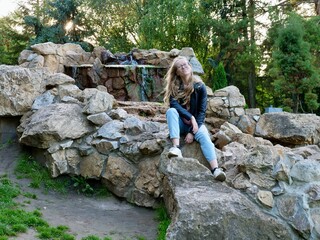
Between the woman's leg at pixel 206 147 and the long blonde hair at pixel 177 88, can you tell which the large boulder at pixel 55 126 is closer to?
the long blonde hair at pixel 177 88

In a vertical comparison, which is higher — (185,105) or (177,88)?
(177,88)

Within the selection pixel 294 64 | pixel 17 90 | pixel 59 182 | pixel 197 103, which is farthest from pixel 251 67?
pixel 59 182

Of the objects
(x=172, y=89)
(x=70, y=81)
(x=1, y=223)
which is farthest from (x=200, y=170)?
(x=70, y=81)

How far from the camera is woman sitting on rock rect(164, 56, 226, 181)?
4359 millimetres

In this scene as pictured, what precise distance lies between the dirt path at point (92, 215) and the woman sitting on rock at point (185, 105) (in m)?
1.24

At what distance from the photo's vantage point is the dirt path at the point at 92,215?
4.34 m

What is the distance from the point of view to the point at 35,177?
5719mm

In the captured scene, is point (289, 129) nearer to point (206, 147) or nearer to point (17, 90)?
point (206, 147)

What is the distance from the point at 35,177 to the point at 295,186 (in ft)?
12.9

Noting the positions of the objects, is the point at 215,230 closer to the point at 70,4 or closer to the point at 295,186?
the point at 295,186

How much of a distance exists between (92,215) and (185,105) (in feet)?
6.43

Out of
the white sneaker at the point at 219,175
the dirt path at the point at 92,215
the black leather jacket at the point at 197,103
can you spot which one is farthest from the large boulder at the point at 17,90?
the white sneaker at the point at 219,175

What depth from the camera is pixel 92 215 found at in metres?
4.88

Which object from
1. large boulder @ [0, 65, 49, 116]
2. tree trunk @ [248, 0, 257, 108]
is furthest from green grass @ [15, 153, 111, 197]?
tree trunk @ [248, 0, 257, 108]
